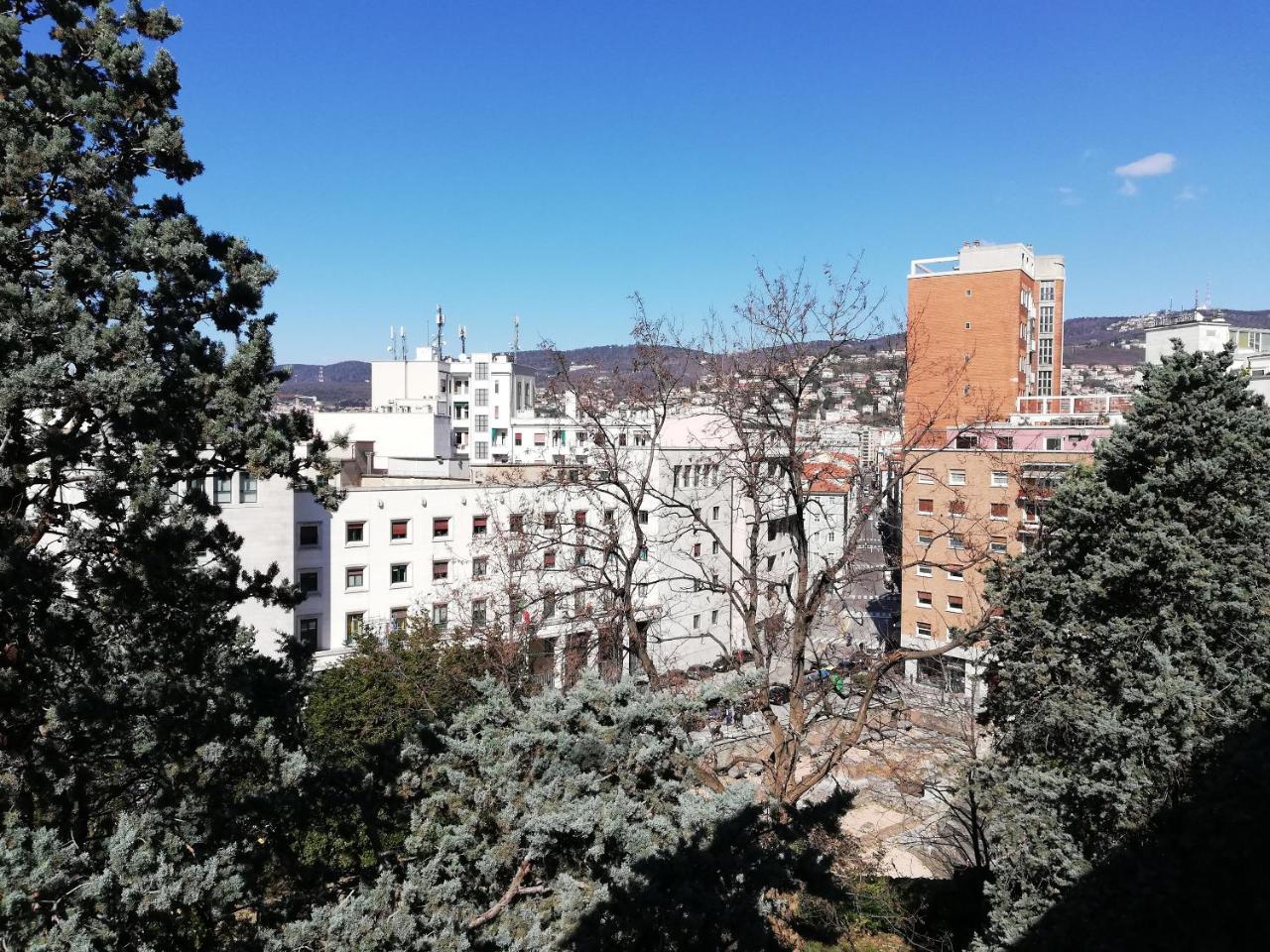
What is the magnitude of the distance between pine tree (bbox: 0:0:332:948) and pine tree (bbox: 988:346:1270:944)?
7007 millimetres

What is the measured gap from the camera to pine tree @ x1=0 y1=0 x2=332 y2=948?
5.57 metres

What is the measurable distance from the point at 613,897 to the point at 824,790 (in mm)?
15951

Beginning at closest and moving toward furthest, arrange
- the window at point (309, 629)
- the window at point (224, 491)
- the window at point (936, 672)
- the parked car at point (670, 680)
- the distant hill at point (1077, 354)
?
the parked car at point (670, 680) < the window at point (224, 491) < the window at point (309, 629) < the window at point (936, 672) < the distant hill at point (1077, 354)

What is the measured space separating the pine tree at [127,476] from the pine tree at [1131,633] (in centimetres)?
701

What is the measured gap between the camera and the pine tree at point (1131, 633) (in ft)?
25.2

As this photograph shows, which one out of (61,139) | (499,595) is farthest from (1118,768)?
(499,595)

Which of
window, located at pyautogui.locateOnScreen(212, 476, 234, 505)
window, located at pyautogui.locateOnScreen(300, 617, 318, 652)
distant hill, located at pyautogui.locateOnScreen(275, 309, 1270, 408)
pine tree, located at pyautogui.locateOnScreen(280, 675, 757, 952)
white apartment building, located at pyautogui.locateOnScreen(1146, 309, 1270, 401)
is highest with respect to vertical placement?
distant hill, located at pyautogui.locateOnScreen(275, 309, 1270, 408)

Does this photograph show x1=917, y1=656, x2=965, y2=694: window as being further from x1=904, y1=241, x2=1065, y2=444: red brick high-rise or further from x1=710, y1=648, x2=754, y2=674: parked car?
x1=710, y1=648, x2=754, y2=674: parked car

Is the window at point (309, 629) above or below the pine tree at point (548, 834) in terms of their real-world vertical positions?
below

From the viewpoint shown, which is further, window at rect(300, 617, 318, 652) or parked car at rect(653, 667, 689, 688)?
window at rect(300, 617, 318, 652)

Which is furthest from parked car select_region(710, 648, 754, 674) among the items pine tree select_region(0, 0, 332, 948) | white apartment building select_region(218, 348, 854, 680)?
pine tree select_region(0, 0, 332, 948)

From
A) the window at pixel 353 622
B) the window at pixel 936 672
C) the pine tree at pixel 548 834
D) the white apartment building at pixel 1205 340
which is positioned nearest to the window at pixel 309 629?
the window at pixel 353 622

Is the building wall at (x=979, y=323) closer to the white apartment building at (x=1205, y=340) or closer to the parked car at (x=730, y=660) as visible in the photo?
the white apartment building at (x=1205, y=340)

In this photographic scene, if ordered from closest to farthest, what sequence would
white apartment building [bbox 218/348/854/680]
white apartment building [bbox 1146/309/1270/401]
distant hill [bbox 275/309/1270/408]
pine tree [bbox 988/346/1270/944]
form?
pine tree [bbox 988/346/1270/944], white apartment building [bbox 218/348/854/680], white apartment building [bbox 1146/309/1270/401], distant hill [bbox 275/309/1270/408]
